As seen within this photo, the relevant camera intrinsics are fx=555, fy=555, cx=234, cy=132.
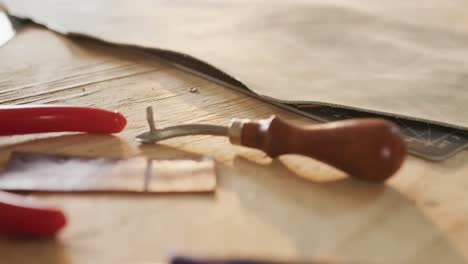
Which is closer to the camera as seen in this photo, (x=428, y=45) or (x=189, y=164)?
(x=189, y=164)

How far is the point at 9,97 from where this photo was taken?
1.96ft

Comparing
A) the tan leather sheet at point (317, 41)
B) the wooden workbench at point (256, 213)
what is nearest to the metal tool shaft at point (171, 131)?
the wooden workbench at point (256, 213)

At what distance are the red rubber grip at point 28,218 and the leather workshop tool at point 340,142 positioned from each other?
0.16m

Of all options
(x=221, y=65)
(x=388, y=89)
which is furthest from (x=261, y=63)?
(x=388, y=89)

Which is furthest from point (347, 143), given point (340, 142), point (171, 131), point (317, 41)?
point (317, 41)

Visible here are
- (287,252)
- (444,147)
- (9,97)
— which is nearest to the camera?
(287,252)

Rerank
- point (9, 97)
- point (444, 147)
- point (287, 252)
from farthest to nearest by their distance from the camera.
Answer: point (9, 97)
point (444, 147)
point (287, 252)

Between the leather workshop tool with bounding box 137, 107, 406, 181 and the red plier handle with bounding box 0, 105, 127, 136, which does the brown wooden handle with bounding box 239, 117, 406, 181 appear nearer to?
the leather workshop tool with bounding box 137, 107, 406, 181

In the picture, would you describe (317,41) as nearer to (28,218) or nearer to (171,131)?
(171,131)

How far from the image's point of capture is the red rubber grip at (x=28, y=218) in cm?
36

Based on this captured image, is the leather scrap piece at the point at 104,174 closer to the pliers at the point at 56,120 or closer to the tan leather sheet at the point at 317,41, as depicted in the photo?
the pliers at the point at 56,120

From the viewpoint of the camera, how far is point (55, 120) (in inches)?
19.4

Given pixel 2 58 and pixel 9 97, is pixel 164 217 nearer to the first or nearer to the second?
pixel 9 97

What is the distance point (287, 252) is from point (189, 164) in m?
0.13
